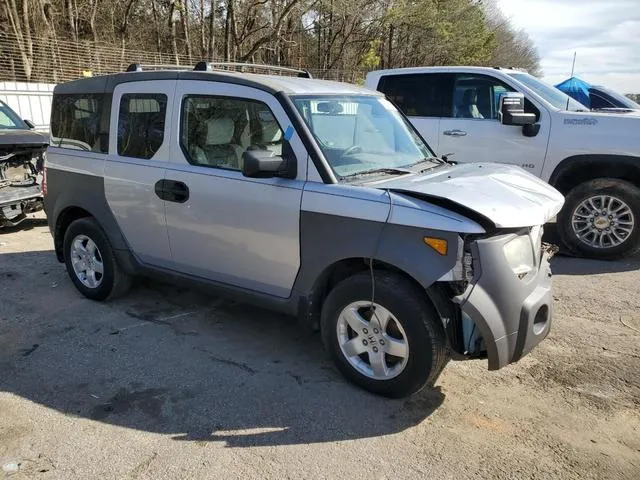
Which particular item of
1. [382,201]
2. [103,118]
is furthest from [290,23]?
[382,201]

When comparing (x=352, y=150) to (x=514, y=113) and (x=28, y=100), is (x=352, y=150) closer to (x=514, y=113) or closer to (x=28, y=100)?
(x=514, y=113)

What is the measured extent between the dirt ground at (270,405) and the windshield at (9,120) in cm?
472

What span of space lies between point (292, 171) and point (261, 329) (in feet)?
4.93

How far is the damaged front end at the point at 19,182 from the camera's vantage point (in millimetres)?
7391

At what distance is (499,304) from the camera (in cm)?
300

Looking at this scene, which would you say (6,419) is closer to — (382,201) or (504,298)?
(382,201)

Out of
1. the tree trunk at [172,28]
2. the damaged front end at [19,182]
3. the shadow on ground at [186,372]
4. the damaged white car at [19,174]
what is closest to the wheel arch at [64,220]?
the shadow on ground at [186,372]

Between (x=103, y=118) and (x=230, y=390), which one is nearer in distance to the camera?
(x=230, y=390)

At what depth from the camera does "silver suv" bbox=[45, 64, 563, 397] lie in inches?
121

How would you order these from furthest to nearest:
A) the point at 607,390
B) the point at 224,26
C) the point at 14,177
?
the point at 224,26 → the point at 14,177 → the point at 607,390

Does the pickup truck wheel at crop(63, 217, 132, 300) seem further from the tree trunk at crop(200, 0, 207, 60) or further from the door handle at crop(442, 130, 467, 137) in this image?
the tree trunk at crop(200, 0, 207, 60)

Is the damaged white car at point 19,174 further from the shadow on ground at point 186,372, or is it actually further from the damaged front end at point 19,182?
the shadow on ground at point 186,372

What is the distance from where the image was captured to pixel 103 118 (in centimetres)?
470

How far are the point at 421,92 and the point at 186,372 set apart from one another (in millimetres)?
5186
